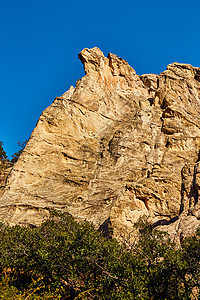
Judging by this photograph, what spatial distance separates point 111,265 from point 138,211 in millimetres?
11514

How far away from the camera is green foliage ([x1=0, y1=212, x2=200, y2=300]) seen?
12.0 metres

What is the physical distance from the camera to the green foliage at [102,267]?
39.3 feet

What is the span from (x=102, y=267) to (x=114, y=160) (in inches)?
812

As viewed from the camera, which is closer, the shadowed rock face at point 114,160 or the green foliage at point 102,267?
the green foliage at point 102,267

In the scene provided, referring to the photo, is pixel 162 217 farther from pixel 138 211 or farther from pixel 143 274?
pixel 143 274

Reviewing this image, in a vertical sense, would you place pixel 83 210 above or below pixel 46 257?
above

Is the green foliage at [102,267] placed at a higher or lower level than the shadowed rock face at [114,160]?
lower

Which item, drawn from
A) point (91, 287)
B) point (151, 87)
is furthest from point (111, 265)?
point (151, 87)

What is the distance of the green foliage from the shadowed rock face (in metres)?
5.49

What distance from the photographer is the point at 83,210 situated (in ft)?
90.2

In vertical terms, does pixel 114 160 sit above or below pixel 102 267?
above

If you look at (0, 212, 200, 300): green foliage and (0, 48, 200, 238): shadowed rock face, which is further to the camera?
(0, 48, 200, 238): shadowed rock face

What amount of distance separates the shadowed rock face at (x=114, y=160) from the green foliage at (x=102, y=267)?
5.49 metres

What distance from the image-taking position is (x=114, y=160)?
109 feet
